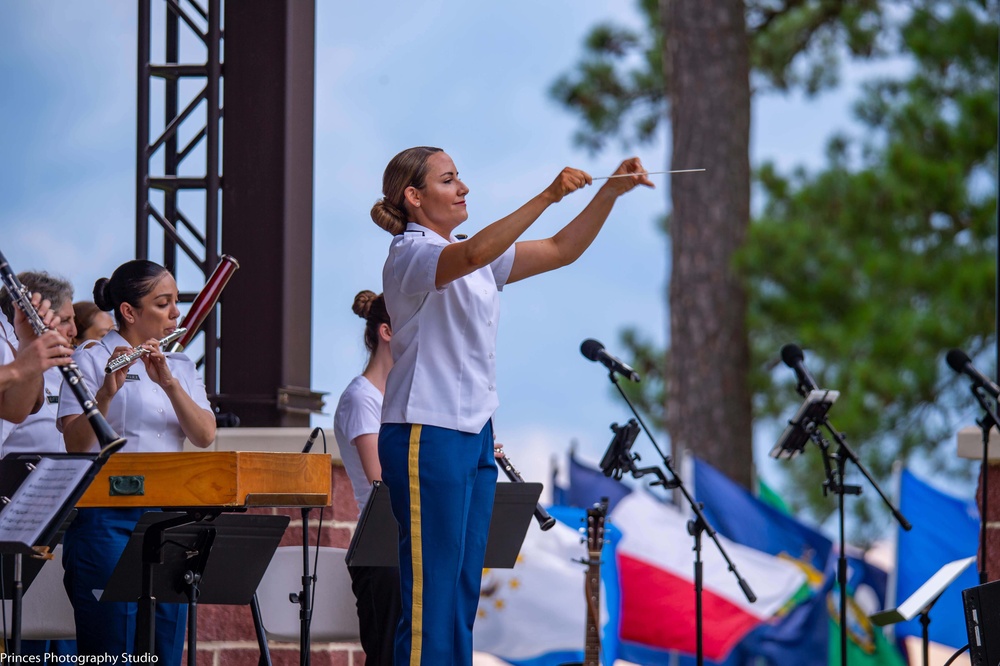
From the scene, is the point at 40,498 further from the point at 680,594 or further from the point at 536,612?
the point at 680,594

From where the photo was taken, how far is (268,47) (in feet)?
18.3

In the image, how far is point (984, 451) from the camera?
200 inches

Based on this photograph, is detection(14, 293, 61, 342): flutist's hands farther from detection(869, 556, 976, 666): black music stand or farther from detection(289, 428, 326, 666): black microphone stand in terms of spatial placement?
detection(869, 556, 976, 666): black music stand

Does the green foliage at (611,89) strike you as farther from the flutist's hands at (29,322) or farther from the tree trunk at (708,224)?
the flutist's hands at (29,322)

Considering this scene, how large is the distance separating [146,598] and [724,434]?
738 cm

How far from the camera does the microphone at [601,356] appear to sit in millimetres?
4959

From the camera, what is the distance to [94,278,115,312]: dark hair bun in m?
4.11

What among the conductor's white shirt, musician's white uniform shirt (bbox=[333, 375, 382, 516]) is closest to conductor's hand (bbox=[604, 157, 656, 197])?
the conductor's white shirt

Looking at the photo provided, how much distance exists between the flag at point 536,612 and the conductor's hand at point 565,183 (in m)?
4.31

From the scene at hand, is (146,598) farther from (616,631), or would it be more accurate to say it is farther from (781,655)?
(781,655)

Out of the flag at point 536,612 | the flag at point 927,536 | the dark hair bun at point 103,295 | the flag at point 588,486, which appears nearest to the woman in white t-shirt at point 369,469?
the dark hair bun at point 103,295

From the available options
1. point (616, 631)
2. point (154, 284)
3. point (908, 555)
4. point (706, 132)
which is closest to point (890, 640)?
point (908, 555)

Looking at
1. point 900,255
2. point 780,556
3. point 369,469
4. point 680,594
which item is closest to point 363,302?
point 369,469

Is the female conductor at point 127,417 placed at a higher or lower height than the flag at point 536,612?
higher
